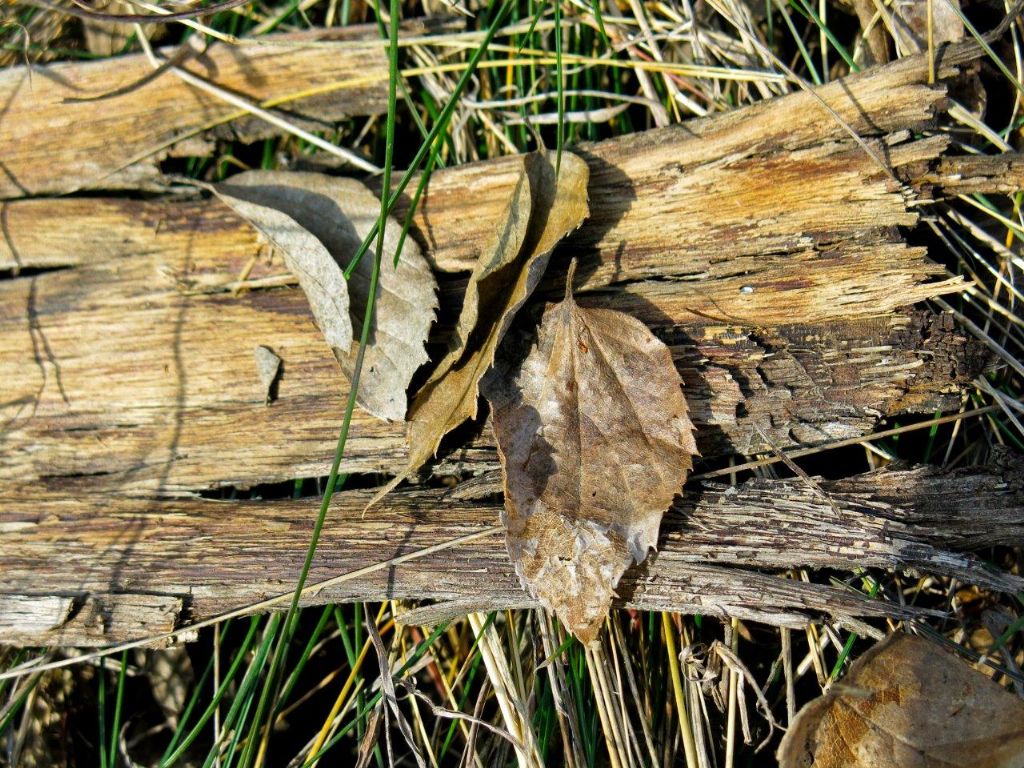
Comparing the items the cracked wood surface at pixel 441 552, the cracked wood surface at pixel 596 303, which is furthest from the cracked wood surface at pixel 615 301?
the cracked wood surface at pixel 441 552

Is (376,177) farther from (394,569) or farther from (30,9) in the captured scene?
(30,9)

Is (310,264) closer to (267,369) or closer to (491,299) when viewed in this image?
(267,369)

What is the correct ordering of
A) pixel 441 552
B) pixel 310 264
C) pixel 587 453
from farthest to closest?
pixel 310 264 → pixel 441 552 → pixel 587 453

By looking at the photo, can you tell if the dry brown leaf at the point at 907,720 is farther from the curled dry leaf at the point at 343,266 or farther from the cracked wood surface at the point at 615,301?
the curled dry leaf at the point at 343,266

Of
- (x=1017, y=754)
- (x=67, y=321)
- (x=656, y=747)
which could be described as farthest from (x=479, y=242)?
(x=1017, y=754)

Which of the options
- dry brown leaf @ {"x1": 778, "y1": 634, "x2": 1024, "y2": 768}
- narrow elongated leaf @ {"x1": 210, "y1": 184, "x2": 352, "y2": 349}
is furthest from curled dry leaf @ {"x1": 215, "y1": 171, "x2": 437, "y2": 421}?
dry brown leaf @ {"x1": 778, "y1": 634, "x2": 1024, "y2": 768}

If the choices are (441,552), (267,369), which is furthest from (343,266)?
(441,552)

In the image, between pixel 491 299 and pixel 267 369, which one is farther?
pixel 267 369
